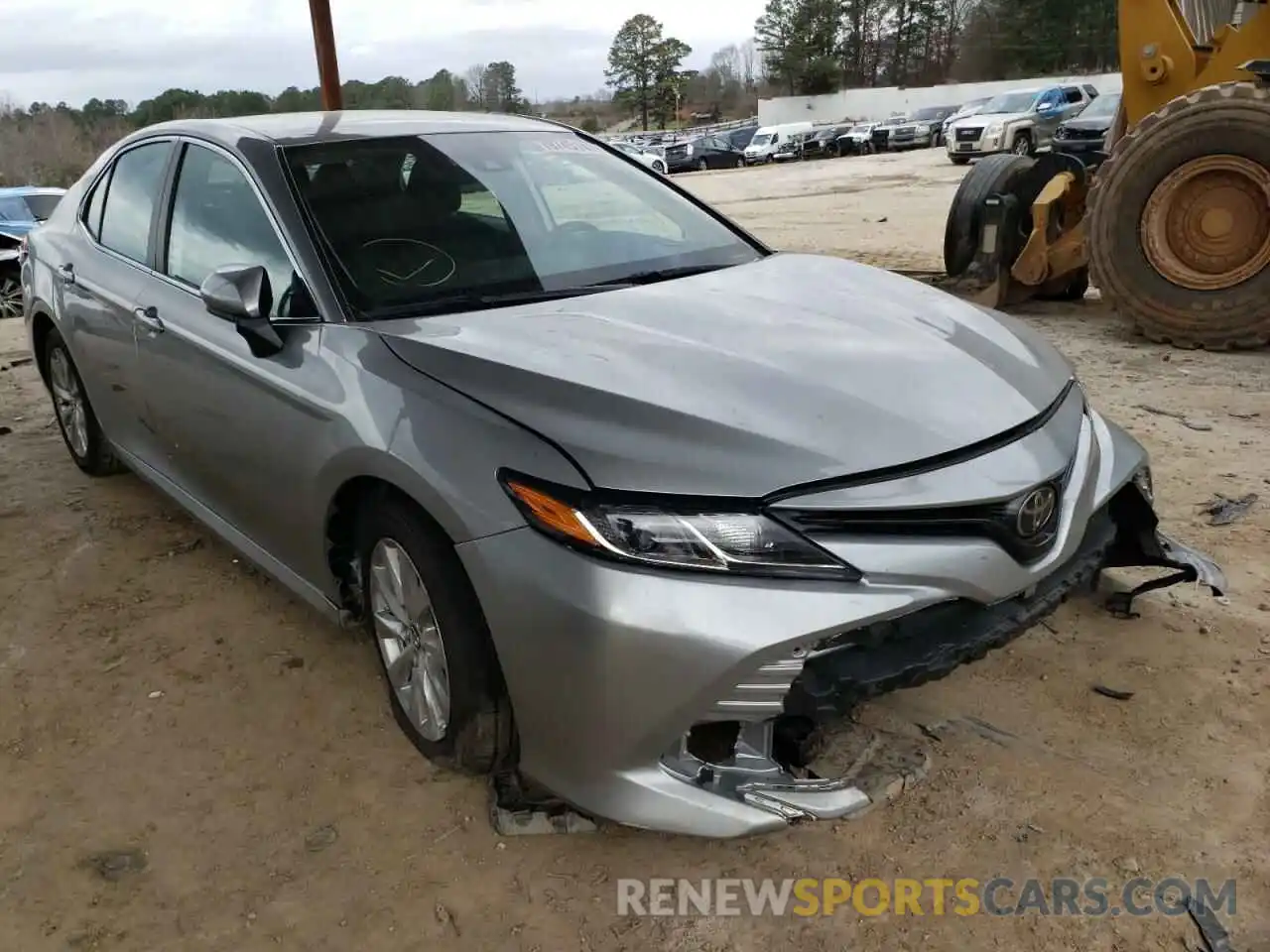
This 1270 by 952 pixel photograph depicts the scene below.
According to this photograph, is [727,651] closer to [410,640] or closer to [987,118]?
[410,640]

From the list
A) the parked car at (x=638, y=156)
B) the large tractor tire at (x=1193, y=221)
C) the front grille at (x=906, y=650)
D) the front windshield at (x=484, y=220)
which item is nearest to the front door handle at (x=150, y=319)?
the front windshield at (x=484, y=220)

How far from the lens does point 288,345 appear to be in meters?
2.65

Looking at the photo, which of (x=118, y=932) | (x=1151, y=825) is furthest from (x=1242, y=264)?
(x=118, y=932)

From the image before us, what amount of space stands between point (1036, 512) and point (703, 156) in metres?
37.1

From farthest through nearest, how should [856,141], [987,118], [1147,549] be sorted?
[856,141] < [987,118] < [1147,549]

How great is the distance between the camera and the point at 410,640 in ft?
8.27

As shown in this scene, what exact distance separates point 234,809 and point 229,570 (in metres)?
1.50

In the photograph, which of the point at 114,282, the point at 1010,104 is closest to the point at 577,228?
the point at 114,282

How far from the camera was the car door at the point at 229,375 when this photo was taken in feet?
8.67

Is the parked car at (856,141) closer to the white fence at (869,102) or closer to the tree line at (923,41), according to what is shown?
the white fence at (869,102)

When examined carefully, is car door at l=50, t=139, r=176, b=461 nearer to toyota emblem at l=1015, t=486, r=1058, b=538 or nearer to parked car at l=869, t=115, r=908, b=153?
toyota emblem at l=1015, t=486, r=1058, b=538

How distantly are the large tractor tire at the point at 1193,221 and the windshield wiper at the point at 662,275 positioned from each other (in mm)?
4230

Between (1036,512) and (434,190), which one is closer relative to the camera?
(1036,512)

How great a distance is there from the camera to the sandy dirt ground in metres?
2.14
